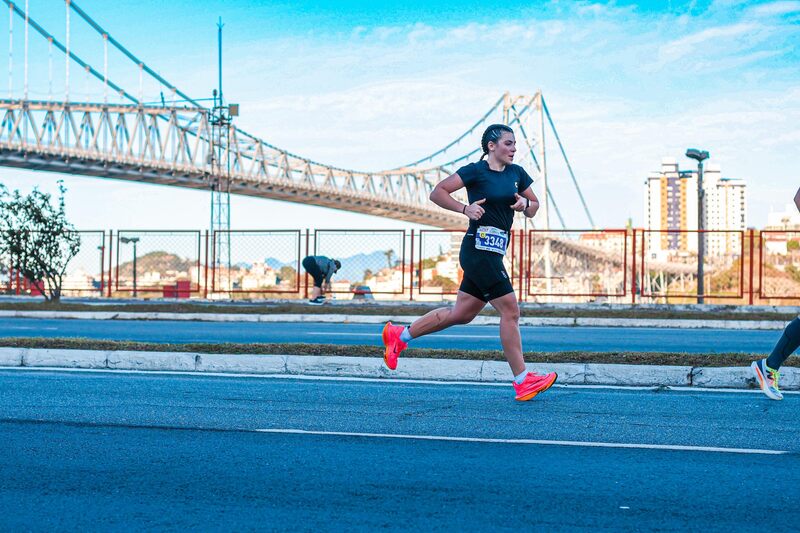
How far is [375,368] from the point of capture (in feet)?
25.9

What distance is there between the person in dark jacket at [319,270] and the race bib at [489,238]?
48.7ft

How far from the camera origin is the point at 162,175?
69.8 metres

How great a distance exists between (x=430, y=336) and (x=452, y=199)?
7016mm

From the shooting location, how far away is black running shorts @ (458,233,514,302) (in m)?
6.01

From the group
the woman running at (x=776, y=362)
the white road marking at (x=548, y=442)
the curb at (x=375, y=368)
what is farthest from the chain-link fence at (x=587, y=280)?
the white road marking at (x=548, y=442)

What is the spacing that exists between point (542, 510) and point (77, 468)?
213cm

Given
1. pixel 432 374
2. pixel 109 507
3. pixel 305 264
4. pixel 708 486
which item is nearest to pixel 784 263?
pixel 305 264

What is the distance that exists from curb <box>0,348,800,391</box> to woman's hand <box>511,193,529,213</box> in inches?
74.2

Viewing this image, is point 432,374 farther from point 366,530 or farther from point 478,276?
point 366,530

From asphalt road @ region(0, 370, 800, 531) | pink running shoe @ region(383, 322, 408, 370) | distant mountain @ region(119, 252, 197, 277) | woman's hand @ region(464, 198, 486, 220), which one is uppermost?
woman's hand @ region(464, 198, 486, 220)

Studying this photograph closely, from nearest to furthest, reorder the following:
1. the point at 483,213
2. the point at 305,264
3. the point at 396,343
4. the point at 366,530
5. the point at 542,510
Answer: the point at 366,530 → the point at 542,510 → the point at 483,213 → the point at 396,343 → the point at 305,264

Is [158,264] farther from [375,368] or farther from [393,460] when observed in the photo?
[393,460]

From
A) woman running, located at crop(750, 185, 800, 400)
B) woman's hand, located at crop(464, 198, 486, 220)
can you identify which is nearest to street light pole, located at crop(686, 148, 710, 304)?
woman running, located at crop(750, 185, 800, 400)

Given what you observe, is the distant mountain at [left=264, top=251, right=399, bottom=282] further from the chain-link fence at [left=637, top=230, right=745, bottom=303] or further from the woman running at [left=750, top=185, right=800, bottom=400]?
the woman running at [left=750, top=185, right=800, bottom=400]
